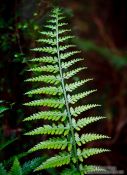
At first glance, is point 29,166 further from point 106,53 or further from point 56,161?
point 106,53

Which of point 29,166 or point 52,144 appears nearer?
point 52,144

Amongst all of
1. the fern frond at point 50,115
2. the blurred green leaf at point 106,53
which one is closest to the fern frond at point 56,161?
the fern frond at point 50,115

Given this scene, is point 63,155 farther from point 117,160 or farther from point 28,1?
point 117,160

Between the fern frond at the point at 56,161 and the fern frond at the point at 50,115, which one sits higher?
the fern frond at the point at 50,115

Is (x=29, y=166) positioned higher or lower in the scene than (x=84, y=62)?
lower

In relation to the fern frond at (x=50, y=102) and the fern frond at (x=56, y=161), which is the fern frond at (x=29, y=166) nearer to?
the fern frond at (x=56, y=161)

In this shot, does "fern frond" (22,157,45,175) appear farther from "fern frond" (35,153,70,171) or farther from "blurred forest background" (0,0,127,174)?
"fern frond" (35,153,70,171)

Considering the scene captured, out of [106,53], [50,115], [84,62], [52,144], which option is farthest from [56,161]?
[106,53]
